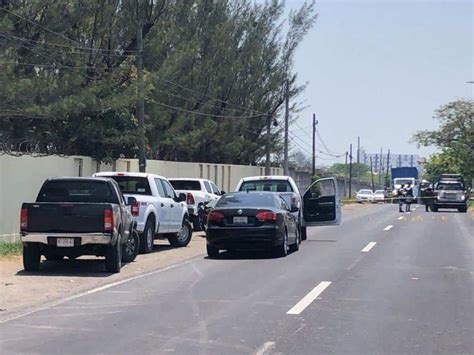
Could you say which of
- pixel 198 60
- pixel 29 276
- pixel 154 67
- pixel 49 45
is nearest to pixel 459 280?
pixel 29 276

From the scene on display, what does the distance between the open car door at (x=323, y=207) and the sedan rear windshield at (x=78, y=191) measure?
890cm

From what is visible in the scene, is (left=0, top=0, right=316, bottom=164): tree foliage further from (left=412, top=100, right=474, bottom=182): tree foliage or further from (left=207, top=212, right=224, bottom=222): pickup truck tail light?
(left=412, top=100, right=474, bottom=182): tree foliage

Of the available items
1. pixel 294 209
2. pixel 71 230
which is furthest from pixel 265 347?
pixel 294 209

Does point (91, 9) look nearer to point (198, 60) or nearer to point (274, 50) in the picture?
point (198, 60)

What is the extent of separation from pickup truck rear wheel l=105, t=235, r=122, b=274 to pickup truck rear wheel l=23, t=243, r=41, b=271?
128 cm

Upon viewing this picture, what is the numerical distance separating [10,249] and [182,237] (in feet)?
16.3

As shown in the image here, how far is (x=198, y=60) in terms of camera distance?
37.8m

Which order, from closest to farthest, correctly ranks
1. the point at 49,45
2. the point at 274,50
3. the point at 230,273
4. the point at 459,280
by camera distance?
the point at 459,280
the point at 230,273
the point at 49,45
the point at 274,50

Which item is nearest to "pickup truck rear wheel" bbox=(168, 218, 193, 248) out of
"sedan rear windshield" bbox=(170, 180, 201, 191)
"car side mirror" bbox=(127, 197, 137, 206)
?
"car side mirror" bbox=(127, 197, 137, 206)

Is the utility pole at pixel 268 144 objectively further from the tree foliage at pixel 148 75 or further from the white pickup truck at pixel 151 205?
the white pickup truck at pixel 151 205

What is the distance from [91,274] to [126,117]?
13.5 metres

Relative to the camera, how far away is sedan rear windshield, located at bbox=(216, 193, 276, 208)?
18.5 m

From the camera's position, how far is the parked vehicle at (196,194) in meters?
25.8

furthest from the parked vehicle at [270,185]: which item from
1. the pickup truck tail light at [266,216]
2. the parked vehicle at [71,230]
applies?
the parked vehicle at [71,230]
